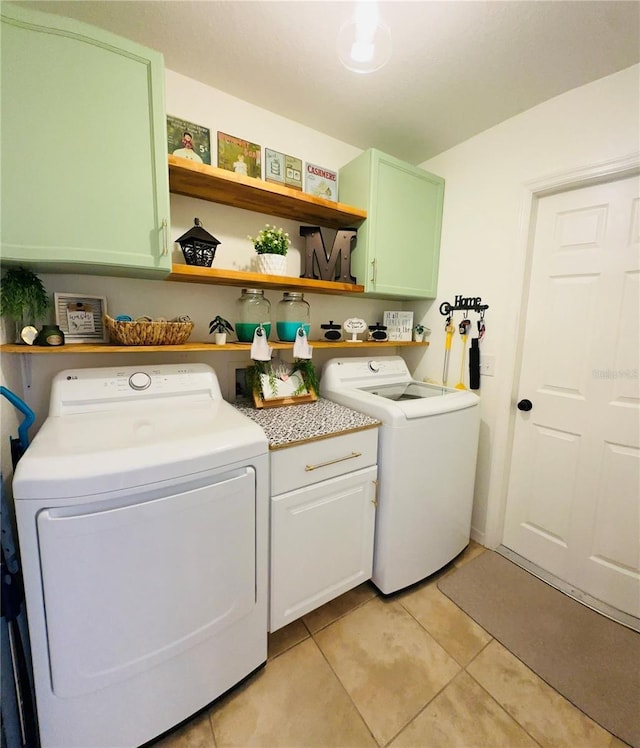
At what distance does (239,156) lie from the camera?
1598mm

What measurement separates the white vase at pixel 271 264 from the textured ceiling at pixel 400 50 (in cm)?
81

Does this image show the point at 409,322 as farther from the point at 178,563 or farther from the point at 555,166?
the point at 178,563

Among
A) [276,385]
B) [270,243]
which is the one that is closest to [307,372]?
[276,385]

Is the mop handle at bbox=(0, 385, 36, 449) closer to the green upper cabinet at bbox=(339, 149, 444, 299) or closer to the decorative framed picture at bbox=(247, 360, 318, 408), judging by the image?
the decorative framed picture at bbox=(247, 360, 318, 408)

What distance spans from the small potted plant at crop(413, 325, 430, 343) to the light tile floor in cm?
162

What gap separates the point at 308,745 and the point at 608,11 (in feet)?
8.97

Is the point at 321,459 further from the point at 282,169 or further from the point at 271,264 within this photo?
the point at 282,169

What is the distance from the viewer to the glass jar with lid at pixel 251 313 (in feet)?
5.33

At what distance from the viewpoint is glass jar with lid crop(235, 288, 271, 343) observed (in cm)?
162

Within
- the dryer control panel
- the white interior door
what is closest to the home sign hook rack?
the white interior door

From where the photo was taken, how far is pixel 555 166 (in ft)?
5.09

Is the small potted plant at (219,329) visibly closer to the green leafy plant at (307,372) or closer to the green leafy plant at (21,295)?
the green leafy plant at (307,372)

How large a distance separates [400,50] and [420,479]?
6.15ft

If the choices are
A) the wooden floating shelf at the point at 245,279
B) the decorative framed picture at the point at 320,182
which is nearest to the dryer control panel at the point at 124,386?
the wooden floating shelf at the point at 245,279
